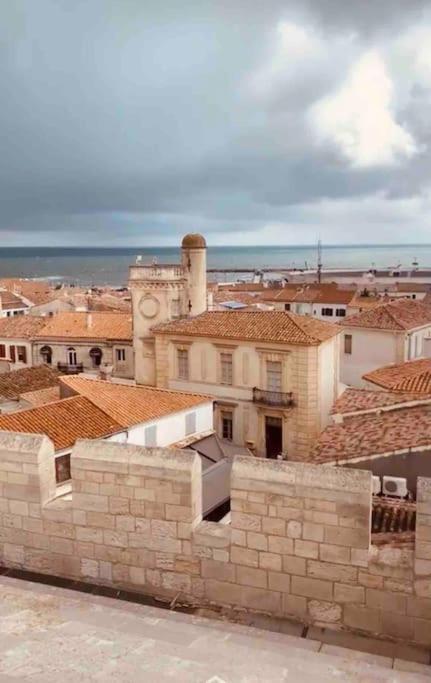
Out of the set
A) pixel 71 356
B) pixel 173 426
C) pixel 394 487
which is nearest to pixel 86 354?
pixel 71 356

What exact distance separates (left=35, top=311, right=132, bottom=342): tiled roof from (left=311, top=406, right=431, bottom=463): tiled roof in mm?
27490

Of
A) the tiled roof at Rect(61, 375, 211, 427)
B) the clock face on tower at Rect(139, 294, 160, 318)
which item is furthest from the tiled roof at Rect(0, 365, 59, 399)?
the clock face on tower at Rect(139, 294, 160, 318)

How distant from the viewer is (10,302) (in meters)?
67.5

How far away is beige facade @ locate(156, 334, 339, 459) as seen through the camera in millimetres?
29016

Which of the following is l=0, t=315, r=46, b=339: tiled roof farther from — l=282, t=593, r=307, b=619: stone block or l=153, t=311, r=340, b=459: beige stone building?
l=282, t=593, r=307, b=619: stone block

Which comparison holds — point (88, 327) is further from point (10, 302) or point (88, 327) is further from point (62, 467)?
point (10, 302)

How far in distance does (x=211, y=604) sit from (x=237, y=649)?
92 cm

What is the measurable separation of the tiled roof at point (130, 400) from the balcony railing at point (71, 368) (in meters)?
17.0

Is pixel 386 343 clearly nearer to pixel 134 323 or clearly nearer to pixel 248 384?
pixel 248 384

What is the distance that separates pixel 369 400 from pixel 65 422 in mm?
9426

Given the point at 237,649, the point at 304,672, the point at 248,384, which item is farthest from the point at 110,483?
the point at 248,384

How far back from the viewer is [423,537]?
394 centimetres

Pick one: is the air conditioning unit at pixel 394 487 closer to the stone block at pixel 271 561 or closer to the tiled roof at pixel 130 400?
the stone block at pixel 271 561

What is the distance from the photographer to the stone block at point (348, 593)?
13.5 ft
